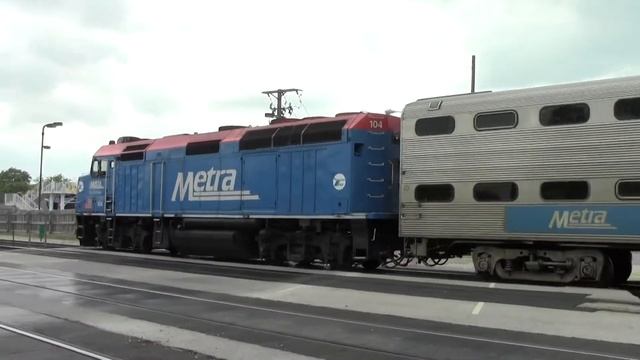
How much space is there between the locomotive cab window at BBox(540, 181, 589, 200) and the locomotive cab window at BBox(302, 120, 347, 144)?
586cm

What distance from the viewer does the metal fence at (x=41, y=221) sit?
43.8 meters

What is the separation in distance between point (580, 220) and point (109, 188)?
61.9 ft

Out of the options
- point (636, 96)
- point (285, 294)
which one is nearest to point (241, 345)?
point (285, 294)

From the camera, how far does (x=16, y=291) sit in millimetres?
13078

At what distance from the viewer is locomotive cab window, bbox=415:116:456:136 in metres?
14.4

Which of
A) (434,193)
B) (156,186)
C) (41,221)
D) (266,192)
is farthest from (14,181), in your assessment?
(434,193)

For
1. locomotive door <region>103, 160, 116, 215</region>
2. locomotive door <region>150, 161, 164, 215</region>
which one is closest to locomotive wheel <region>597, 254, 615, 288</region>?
locomotive door <region>150, 161, 164, 215</region>

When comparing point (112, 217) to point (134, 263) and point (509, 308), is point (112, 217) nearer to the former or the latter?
point (134, 263)

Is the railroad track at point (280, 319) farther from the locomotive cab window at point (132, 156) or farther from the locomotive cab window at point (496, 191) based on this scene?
the locomotive cab window at point (132, 156)

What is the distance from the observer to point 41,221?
4594 cm

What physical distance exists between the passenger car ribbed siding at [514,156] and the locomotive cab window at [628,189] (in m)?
0.09

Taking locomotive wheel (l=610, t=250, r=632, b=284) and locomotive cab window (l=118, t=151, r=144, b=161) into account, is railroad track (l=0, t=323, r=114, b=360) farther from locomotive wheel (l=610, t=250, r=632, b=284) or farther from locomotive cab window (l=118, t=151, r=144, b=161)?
locomotive cab window (l=118, t=151, r=144, b=161)

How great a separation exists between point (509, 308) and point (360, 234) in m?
6.80

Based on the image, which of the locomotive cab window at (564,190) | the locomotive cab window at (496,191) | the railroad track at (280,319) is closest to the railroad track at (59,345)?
the railroad track at (280,319)
